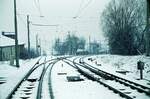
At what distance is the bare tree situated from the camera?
2281 inches

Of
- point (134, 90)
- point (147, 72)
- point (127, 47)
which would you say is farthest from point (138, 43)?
point (134, 90)

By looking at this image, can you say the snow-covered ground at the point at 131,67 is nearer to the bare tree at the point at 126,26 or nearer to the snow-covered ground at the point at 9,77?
the snow-covered ground at the point at 9,77

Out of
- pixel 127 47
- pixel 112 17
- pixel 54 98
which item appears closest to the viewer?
pixel 54 98

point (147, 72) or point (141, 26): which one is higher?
point (141, 26)

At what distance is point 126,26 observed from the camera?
61219mm

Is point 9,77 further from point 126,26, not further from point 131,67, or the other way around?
point 126,26

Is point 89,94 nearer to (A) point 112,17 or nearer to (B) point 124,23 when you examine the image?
Answer: (B) point 124,23

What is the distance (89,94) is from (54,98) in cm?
185

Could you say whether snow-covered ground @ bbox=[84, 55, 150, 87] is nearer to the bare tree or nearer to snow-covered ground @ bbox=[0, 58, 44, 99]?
snow-covered ground @ bbox=[0, 58, 44, 99]

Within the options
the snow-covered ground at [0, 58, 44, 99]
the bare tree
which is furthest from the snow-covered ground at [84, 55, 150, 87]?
the bare tree

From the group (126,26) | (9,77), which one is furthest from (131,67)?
(126,26)

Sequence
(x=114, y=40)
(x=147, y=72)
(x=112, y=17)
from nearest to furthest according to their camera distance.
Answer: (x=147, y=72) < (x=114, y=40) < (x=112, y=17)

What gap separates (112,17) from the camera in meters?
69.9

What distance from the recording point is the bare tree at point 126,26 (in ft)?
190
